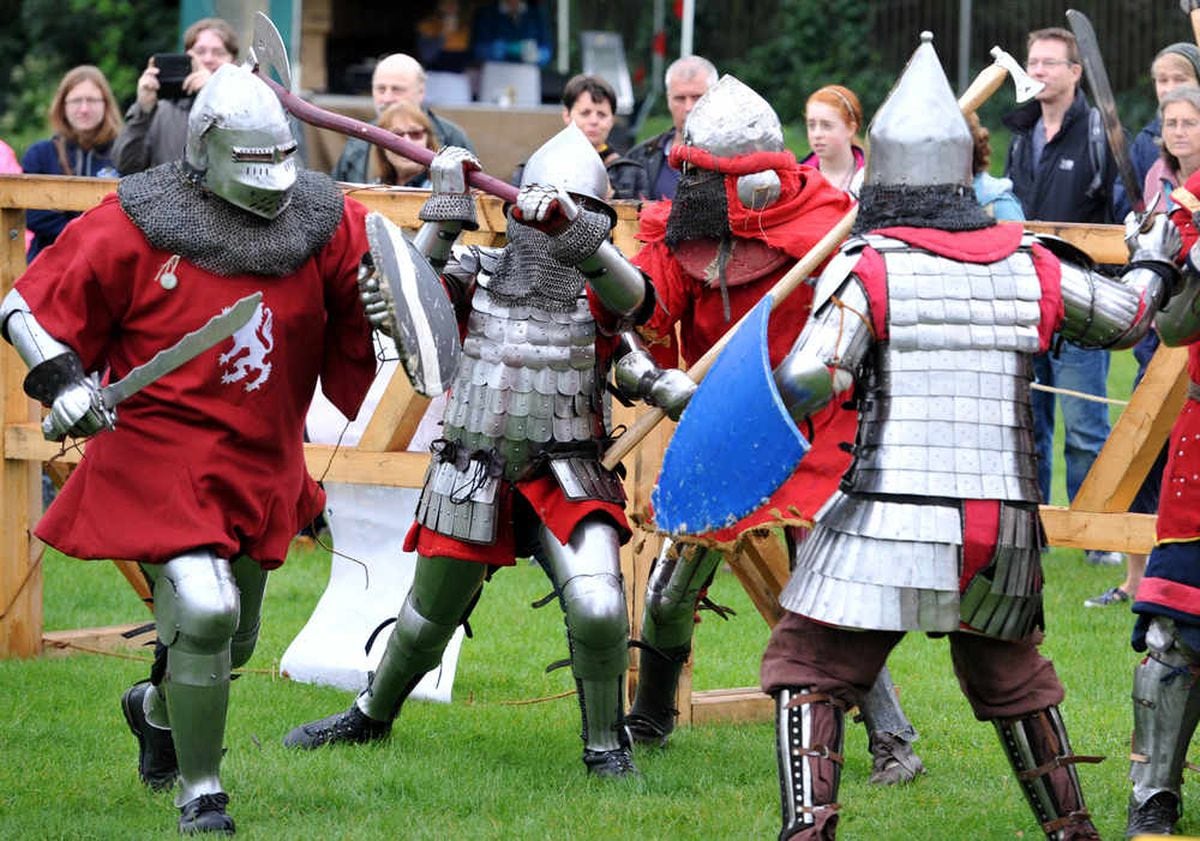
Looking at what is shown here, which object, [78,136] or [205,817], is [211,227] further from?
[78,136]

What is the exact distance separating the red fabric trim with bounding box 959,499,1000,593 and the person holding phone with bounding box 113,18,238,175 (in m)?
4.44

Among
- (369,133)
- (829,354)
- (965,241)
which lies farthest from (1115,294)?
(369,133)

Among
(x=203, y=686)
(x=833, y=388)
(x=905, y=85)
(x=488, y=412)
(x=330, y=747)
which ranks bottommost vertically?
(x=330, y=747)

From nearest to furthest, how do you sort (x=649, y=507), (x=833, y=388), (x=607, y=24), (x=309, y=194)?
1. (x=833, y=388)
2. (x=309, y=194)
3. (x=649, y=507)
4. (x=607, y=24)

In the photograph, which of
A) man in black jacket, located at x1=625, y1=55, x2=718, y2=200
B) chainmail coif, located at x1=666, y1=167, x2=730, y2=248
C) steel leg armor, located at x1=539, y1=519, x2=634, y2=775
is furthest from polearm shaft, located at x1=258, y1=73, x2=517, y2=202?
man in black jacket, located at x1=625, y1=55, x2=718, y2=200

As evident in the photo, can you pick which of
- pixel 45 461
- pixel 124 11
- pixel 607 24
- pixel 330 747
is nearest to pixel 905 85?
pixel 330 747

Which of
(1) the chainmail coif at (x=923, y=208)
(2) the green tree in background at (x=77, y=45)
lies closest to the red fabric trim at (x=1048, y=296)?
(1) the chainmail coif at (x=923, y=208)

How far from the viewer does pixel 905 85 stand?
3.95 metres

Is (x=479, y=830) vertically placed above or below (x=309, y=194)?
below

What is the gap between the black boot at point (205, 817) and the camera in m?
4.30

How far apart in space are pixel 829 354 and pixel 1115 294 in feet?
2.11

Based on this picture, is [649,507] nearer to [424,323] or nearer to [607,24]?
[424,323]

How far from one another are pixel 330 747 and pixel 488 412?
1095 mm

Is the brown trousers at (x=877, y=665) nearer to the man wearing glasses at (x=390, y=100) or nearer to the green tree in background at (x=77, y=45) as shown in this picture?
the man wearing glasses at (x=390, y=100)
